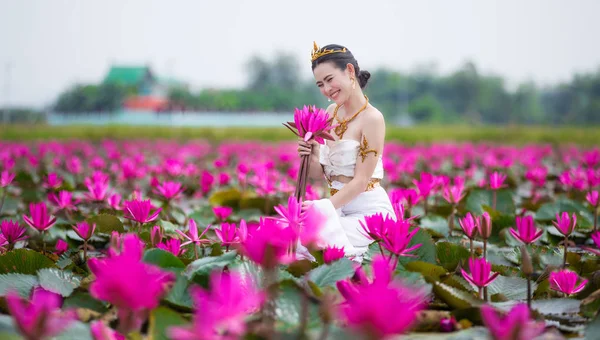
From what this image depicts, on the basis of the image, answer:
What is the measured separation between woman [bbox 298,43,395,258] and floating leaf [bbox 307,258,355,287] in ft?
2.29

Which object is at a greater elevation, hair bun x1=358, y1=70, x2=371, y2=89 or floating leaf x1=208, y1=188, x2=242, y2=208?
hair bun x1=358, y1=70, x2=371, y2=89

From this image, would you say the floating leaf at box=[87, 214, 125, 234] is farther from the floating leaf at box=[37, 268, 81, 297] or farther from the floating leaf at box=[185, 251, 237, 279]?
the floating leaf at box=[185, 251, 237, 279]

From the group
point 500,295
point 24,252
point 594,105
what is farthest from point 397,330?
point 594,105

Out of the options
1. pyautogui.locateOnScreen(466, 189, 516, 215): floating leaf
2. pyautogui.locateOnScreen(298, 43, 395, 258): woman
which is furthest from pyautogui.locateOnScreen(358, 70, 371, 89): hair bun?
pyautogui.locateOnScreen(466, 189, 516, 215): floating leaf

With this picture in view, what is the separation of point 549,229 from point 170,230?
1951mm

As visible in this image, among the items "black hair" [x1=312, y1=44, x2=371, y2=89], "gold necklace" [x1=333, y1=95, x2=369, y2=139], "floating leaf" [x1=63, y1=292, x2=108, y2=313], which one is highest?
"black hair" [x1=312, y1=44, x2=371, y2=89]

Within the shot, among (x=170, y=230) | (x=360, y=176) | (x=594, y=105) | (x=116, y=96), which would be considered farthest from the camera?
(x=594, y=105)

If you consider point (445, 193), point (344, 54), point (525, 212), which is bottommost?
point (525, 212)

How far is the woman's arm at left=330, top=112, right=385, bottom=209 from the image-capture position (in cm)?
234

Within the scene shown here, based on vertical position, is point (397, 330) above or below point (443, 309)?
above

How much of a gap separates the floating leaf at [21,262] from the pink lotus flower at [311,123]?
3.26 ft

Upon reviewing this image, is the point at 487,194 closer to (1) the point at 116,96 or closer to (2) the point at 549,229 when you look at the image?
(2) the point at 549,229

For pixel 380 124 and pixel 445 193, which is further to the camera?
pixel 445 193

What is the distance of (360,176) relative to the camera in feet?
7.76
